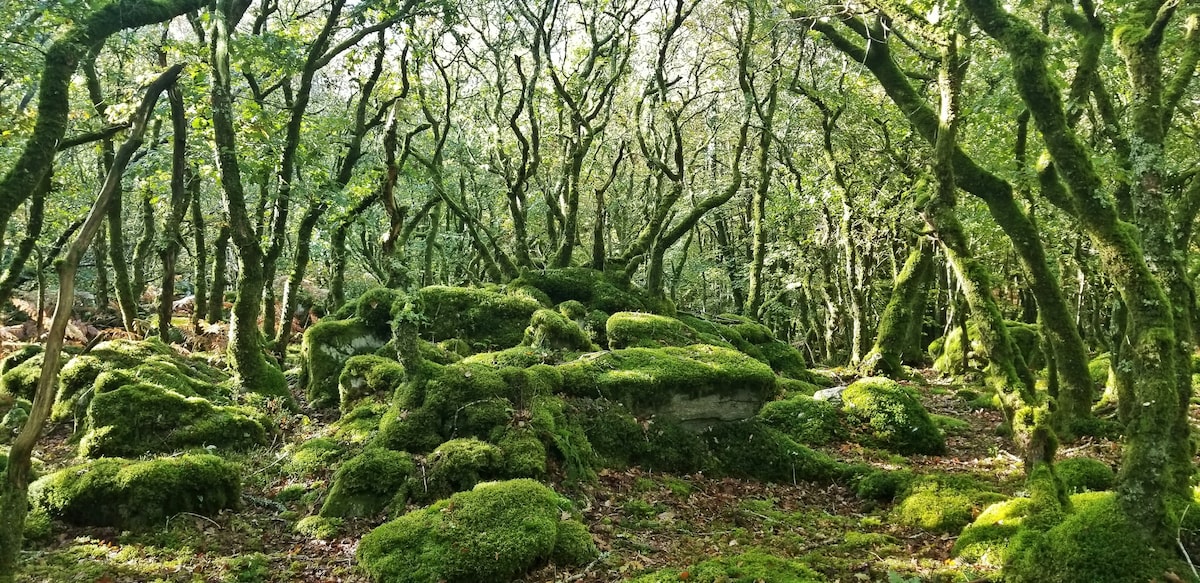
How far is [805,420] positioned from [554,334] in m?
4.23

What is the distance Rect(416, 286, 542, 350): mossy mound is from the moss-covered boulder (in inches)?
129

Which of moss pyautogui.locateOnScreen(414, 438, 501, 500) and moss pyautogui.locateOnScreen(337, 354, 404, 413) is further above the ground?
moss pyautogui.locateOnScreen(337, 354, 404, 413)

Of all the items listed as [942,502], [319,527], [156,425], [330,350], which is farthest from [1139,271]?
[330,350]

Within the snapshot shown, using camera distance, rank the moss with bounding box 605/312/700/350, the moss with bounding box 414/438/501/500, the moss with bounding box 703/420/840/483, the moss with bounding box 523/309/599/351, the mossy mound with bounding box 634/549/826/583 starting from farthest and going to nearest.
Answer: the moss with bounding box 605/312/700/350, the moss with bounding box 523/309/599/351, the moss with bounding box 703/420/840/483, the moss with bounding box 414/438/501/500, the mossy mound with bounding box 634/549/826/583

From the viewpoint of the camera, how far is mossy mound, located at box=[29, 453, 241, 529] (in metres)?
5.95

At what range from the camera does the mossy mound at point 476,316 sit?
12.8 metres

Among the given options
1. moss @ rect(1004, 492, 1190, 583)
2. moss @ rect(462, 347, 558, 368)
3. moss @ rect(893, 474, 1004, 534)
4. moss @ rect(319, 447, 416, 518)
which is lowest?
moss @ rect(893, 474, 1004, 534)

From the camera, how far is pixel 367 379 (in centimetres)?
961

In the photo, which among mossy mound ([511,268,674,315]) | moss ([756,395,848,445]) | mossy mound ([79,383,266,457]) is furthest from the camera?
mossy mound ([511,268,674,315])

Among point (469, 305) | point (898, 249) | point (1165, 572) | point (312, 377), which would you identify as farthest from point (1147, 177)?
point (898, 249)

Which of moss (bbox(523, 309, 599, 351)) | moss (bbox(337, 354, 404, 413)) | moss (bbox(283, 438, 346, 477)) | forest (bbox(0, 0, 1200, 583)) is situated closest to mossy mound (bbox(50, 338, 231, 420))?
forest (bbox(0, 0, 1200, 583))

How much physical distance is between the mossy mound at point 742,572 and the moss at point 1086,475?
3978 millimetres

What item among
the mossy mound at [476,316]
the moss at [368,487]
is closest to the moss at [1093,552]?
the moss at [368,487]

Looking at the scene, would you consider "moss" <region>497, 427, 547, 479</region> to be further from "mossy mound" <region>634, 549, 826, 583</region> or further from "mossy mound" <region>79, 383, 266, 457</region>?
"mossy mound" <region>79, 383, 266, 457</region>
